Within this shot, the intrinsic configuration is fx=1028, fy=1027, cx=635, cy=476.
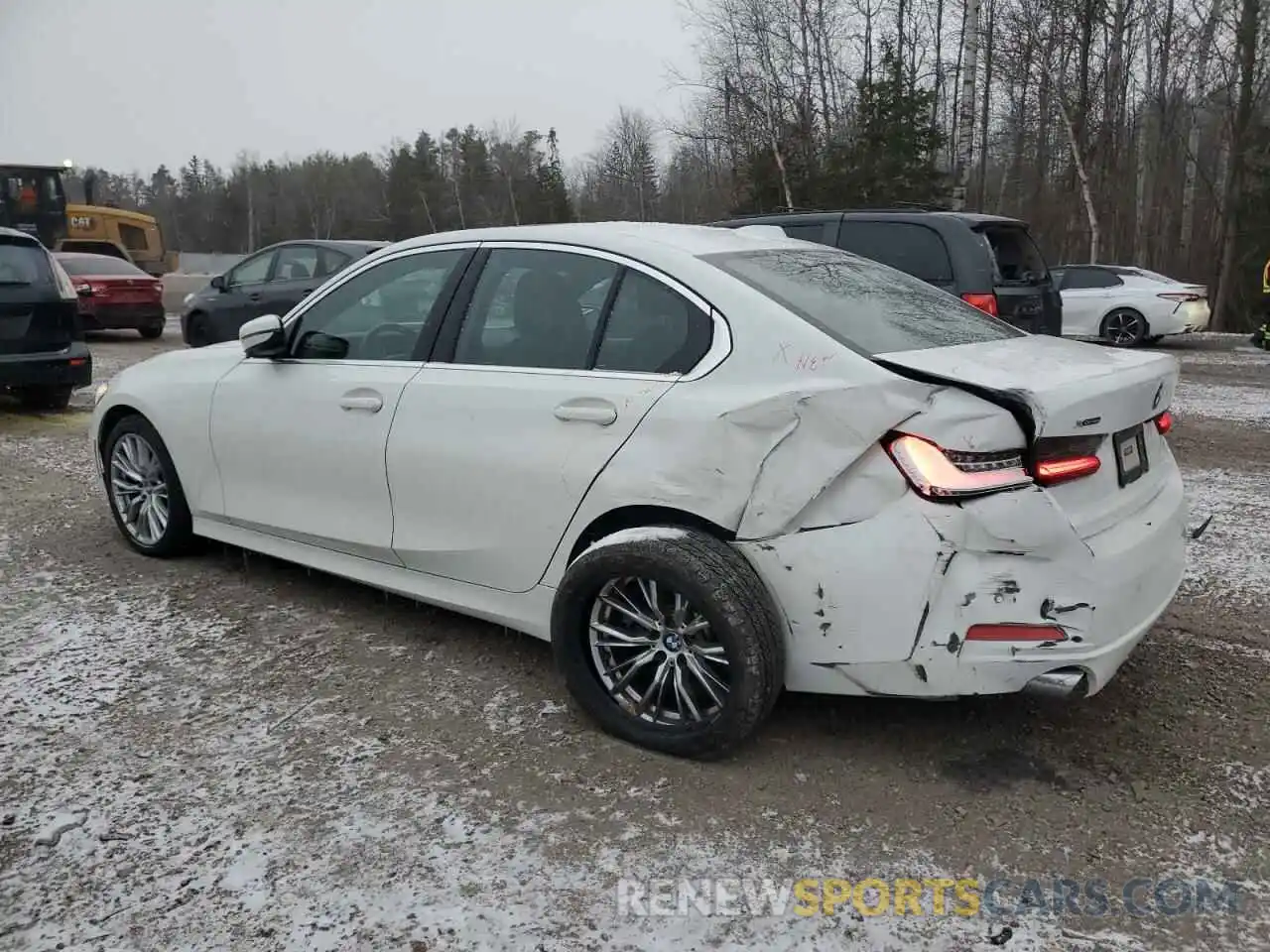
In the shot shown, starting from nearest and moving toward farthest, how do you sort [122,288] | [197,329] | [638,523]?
[638,523], [197,329], [122,288]

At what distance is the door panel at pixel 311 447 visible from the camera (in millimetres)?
3834

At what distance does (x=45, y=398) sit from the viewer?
9.97 m

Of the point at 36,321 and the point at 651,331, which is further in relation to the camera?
the point at 36,321

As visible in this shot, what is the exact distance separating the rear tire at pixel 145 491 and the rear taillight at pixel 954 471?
3495mm

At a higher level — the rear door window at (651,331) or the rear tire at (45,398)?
the rear door window at (651,331)

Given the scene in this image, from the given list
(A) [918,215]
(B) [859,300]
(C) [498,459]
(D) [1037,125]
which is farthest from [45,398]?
(D) [1037,125]

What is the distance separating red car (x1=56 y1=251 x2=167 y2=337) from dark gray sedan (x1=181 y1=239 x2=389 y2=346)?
133 inches

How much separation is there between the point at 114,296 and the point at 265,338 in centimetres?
1365

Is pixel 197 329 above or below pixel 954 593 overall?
above

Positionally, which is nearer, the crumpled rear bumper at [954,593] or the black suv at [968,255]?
the crumpled rear bumper at [954,593]

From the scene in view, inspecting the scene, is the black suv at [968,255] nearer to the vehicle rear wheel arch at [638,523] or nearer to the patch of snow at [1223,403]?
the patch of snow at [1223,403]

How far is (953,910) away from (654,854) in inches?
28.6

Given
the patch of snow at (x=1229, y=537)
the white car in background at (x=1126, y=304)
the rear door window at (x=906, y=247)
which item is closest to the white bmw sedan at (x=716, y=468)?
the patch of snow at (x=1229, y=537)

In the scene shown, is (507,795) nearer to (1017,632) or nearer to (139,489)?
(1017,632)
